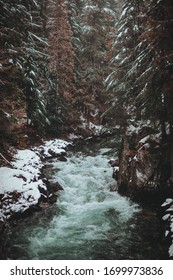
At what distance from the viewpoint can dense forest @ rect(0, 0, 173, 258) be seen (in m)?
9.15

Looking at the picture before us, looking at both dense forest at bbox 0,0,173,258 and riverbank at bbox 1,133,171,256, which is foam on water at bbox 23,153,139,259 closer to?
riverbank at bbox 1,133,171,256

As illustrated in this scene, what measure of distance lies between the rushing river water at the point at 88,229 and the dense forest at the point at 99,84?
1.04 metres

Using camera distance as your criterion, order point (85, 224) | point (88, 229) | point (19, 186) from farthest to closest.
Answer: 1. point (19, 186)
2. point (85, 224)
3. point (88, 229)

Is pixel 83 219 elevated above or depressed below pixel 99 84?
below

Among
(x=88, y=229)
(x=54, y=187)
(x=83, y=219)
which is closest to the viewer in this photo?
(x=88, y=229)

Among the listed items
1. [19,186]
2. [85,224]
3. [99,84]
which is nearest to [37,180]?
[19,186]

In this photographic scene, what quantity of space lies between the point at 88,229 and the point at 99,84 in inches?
770

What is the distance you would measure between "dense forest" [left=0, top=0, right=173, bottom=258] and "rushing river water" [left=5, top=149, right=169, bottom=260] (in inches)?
40.8

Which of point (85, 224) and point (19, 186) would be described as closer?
point (85, 224)

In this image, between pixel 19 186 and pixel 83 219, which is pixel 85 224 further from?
pixel 19 186

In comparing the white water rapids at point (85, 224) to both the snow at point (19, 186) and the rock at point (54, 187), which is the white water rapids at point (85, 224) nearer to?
the rock at point (54, 187)

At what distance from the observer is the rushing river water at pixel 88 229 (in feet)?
28.1

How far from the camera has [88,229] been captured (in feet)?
32.9
